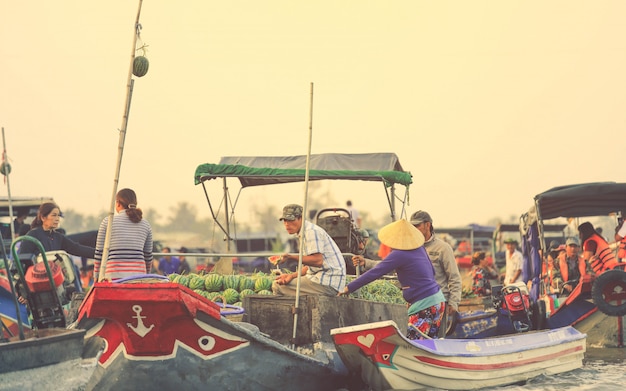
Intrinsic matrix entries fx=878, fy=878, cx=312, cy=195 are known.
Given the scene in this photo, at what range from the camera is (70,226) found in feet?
452

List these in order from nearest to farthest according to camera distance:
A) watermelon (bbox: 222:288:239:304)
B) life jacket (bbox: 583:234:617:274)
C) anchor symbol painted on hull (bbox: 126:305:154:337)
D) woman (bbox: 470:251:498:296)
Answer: anchor symbol painted on hull (bbox: 126:305:154:337), watermelon (bbox: 222:288:239:304), life jacket (bbox: 583:234:617:274), woman (bbox: 470:251:498:296)

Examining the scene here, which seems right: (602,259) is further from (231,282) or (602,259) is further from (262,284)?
(231,282)

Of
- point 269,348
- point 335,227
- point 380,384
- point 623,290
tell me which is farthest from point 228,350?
point 623,290

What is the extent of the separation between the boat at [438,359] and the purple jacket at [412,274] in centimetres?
46

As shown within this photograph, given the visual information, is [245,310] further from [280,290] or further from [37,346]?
[37,346]

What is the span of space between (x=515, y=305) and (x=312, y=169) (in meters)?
3.42

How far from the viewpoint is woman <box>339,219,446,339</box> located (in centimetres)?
812

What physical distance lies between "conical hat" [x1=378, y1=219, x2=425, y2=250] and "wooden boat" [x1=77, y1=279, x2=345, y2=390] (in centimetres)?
146

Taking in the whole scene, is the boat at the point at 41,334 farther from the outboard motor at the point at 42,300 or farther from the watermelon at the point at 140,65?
the watermelon at the point at 140,65

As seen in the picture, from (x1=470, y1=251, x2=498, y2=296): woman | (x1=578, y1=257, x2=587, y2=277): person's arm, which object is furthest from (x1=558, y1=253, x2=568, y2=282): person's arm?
(x1=470, y1=251, x2=498, y2=296): woman

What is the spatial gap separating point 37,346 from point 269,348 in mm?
2163

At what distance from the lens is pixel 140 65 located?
23.8ft

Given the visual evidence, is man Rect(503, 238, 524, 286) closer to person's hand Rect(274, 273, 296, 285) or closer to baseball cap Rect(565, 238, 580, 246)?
baseball cap Rect(565, 238, 580, 246)

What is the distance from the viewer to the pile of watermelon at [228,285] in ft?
31.1
